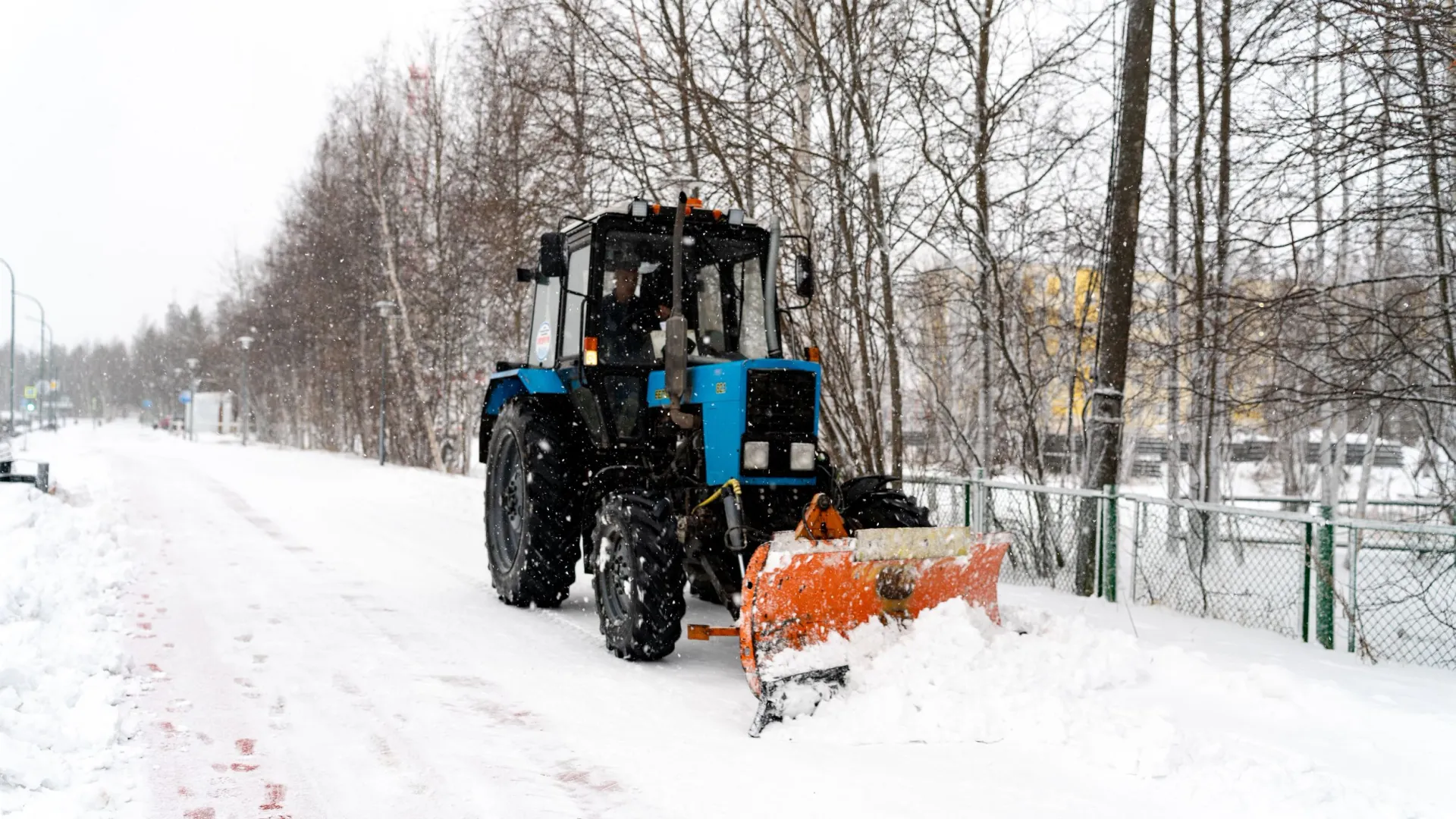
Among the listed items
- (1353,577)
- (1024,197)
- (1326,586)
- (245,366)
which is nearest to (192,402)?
(245,366)

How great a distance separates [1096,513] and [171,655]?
606 centimetres

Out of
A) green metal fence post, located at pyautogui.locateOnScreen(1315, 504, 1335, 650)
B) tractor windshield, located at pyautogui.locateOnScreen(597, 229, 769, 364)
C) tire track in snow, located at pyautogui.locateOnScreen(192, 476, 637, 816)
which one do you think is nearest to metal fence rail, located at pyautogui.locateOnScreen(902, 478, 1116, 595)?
green metal fence post, located at pyautogui.locateOnScreen(1315, 504, 1335, 650)

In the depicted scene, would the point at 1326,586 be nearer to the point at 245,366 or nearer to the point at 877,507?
the point at 877,507

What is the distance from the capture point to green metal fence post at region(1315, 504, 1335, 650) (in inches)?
243

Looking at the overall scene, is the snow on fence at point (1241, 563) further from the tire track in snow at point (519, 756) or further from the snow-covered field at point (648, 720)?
A: the tire track in snow at point (519, 756)

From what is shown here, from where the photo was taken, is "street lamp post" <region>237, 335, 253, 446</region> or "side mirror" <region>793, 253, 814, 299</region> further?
"street lamp post" <region>237, 335, 253, 446</region>

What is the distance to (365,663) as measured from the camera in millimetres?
5840

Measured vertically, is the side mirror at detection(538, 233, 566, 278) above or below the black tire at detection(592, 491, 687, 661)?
above

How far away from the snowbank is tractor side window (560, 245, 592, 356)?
2971 millimetres

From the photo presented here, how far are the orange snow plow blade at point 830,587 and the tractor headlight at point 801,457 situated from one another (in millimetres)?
593

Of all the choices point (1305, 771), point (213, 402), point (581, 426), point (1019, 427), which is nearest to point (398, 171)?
point (1019, 427)

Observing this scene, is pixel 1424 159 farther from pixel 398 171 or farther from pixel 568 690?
pixel 398 171

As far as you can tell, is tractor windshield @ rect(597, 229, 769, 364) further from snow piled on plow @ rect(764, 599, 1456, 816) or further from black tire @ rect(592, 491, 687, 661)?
snow piled on plow @ rect(764, 599, 1456, 816)

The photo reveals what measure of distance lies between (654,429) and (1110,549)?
3.60 m
